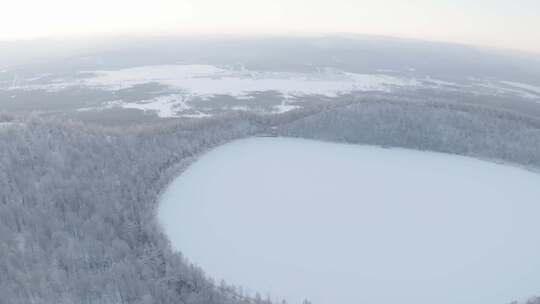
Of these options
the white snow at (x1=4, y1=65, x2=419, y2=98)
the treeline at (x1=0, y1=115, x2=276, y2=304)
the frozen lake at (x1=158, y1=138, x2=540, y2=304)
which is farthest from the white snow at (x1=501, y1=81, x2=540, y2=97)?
the treeline at (x1=0, y1=115, x2=276, y2=304)

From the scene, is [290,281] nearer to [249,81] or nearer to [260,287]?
[260,287]

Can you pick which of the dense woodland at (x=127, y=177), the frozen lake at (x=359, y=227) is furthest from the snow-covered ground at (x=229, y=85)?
the frozen lake at (x=359, y=227)

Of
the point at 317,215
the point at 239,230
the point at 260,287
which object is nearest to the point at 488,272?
the point at 317,215

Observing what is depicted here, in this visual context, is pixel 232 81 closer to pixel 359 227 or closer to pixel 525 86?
pixel 359 227

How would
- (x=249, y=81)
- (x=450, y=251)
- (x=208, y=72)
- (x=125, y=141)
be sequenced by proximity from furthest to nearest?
1. (x=208, y=72)
2. (x=249, y=81)
3. (x=125, y=141)
4. (x=450, y=251)

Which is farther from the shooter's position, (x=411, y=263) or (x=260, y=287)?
(x=411, y=263)

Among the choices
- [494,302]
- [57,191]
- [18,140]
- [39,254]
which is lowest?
[494,302]

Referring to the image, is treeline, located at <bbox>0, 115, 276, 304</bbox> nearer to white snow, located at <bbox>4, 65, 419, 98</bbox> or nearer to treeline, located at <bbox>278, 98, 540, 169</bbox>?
treeline, located at <bbox>278, 98, 540, 169</bbox>
